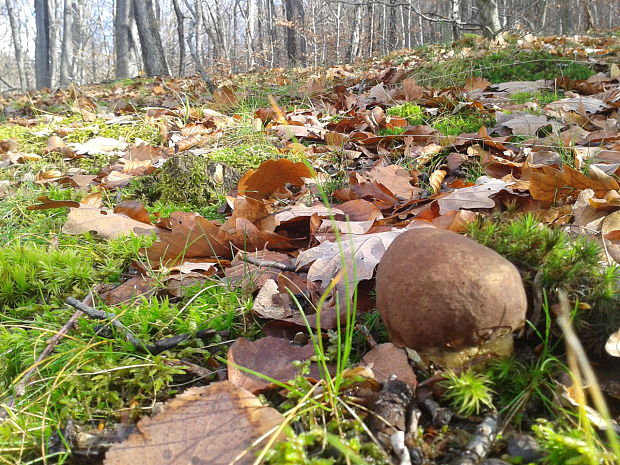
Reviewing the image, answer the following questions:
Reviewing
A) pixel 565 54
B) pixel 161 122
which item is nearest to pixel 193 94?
pixel 161 122

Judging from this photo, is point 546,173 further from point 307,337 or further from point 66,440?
point 66,440

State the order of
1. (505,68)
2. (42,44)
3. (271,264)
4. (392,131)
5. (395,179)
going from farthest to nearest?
(42,44) → (505,68) → (392,131) → (395,179) → (271,264)

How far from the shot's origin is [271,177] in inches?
103

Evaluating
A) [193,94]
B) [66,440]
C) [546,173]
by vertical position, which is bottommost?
[66,440]

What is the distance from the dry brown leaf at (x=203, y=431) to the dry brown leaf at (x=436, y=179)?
1.87 metres

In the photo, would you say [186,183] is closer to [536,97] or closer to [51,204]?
[51,204]

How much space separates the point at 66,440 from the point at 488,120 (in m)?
3.72

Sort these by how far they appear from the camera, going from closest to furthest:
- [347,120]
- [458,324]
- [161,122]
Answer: [458,324] → [347,120] → [161,122]

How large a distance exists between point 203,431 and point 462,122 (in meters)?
3.44

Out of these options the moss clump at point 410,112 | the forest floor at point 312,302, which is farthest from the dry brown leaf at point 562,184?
the moss clump at point 410,112

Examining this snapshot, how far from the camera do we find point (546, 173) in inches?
79.1

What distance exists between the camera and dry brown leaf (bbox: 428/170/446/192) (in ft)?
8.68

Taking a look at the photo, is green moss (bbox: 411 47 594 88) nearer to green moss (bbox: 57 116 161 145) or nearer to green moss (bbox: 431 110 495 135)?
green moss (bbox: 431 110 495 135)

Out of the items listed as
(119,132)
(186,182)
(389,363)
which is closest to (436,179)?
(186,182)
